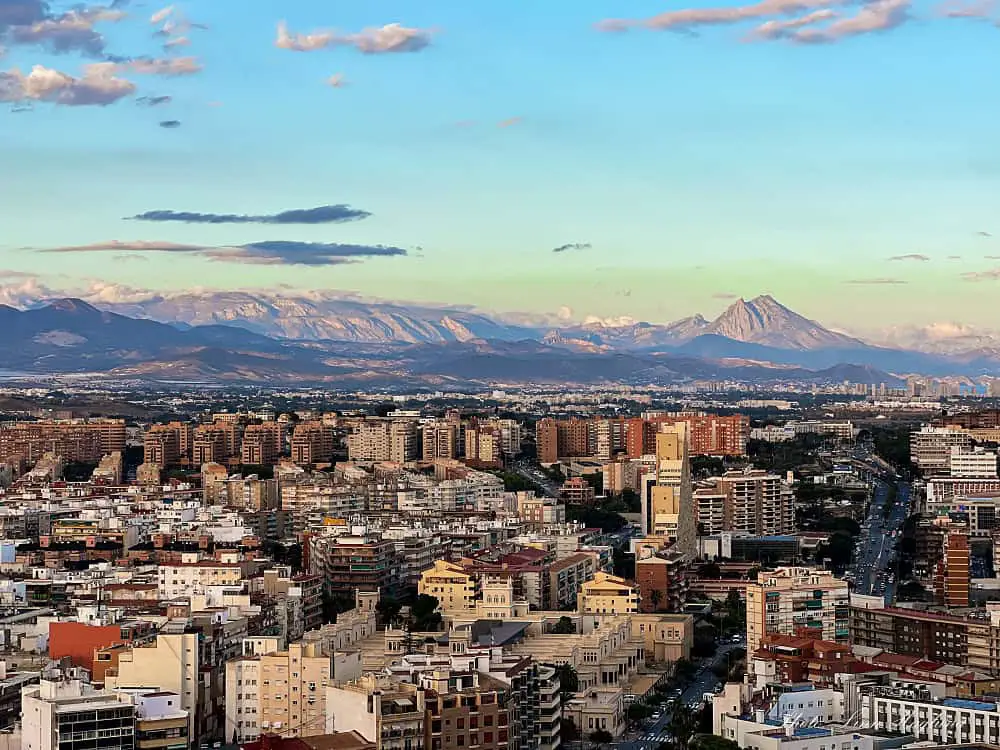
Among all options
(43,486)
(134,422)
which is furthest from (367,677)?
(134,422)

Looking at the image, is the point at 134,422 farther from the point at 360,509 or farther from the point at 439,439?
the point at 360,509

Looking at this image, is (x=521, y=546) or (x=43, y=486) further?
(x=43, y=486)

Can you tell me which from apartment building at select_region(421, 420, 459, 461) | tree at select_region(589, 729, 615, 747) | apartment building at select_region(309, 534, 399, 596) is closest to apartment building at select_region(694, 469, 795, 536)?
apartment building at select_region(309, 534, 399, 596)

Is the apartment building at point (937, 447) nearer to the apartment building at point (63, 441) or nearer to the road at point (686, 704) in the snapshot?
the apartment building at point (63, 441)

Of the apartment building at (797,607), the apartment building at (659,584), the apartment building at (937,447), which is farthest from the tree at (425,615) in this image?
the apartment building at (937,447)

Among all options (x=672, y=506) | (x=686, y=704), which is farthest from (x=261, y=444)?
(x=686, y=704)

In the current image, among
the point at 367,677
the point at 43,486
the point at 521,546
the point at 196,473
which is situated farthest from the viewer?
the point at 196,473

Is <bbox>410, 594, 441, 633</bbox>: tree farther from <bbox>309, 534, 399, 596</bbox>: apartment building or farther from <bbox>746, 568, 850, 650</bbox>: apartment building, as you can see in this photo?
<bbox>746, 568, 850, 650</bbox>: apartment building
